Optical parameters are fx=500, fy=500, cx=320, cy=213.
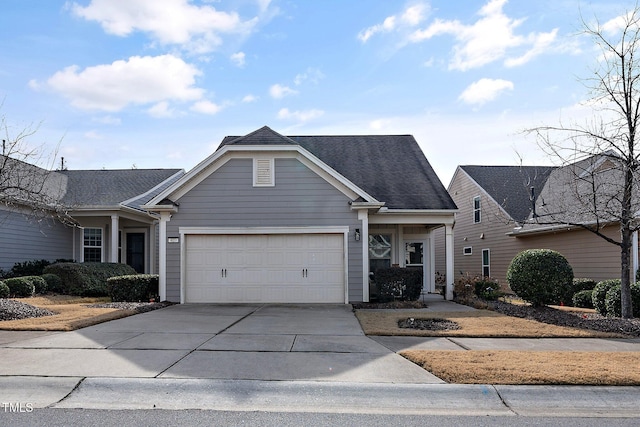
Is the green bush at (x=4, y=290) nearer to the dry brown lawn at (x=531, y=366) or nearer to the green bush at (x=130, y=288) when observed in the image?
the green bush at (x=130, y=288)

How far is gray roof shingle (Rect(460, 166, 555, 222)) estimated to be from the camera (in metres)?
21.5

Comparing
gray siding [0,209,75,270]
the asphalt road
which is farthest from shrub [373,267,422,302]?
gray siding [0,209,75,270]

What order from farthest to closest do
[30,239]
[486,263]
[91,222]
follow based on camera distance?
[486,263]
[91,222]
[30,239]

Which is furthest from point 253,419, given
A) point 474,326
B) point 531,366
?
point 474,326

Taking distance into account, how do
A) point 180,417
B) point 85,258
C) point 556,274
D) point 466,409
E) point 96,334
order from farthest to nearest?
point 85,258 < point 556,274 < point 96,334 < point 466,409 < point 180,417

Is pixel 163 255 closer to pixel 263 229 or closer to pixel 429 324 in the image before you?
pixel 263 229

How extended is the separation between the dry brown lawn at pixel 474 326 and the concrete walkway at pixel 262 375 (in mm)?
391

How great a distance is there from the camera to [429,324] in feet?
35.6

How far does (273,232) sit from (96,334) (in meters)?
6.59

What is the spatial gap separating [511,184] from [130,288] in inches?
685

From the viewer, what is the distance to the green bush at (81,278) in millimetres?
16797

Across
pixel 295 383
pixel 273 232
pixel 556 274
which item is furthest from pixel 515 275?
pixel 295 383

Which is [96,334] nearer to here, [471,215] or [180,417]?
[180,417]

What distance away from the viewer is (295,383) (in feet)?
19.9
